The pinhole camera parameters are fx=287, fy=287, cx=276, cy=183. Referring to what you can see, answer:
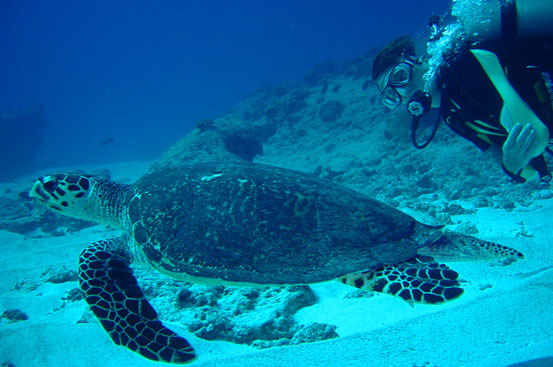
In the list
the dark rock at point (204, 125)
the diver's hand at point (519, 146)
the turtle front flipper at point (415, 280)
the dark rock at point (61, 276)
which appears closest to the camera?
the diver's hand at point (519, 146)

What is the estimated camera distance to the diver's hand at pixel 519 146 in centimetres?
232

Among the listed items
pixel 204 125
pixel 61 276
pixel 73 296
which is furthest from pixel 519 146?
pixel 204 125

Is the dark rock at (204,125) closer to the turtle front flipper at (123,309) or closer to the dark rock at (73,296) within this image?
the dark rock at (73,296)

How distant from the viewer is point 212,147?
11328 mm

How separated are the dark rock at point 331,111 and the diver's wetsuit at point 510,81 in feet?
44.9

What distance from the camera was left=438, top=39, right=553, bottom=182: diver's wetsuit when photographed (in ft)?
7.95

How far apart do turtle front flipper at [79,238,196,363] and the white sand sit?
24 cm

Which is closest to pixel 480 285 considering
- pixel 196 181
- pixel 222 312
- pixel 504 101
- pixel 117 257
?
pixel 504 101

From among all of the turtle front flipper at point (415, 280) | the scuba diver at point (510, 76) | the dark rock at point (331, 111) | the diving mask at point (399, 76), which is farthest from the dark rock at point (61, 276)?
the dark rock at point (331, 111)

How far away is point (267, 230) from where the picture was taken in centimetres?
302

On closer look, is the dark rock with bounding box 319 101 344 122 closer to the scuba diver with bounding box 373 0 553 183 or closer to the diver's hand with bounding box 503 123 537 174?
the scuba diver with bounding box 373 0 553 183

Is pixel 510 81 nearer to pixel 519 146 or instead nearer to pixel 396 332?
pixel 519 146

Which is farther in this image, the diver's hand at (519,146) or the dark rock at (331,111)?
the dark rock at (331,111)

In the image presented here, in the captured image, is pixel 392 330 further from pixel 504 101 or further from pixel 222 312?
pixel 504 101
